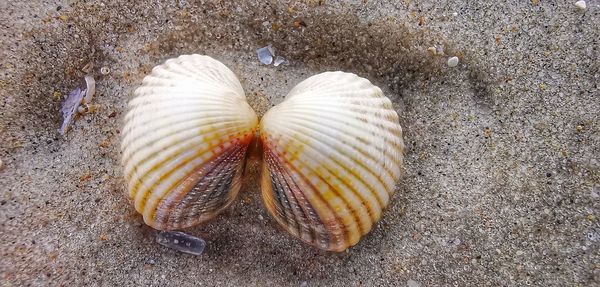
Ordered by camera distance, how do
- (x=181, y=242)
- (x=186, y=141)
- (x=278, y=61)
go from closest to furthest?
(x=186, y=141), (x=181, y=242), (x=278, y=61)

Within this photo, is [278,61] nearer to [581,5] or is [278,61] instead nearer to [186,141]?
[186,141]

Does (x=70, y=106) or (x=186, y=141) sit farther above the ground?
(x=186, y=141)

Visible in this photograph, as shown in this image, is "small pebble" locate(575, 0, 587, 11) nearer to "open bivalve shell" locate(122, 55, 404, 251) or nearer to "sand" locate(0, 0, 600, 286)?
"sand" locate(0, 0, 600, 286)

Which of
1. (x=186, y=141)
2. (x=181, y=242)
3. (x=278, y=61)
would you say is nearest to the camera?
(x=186, y=141)

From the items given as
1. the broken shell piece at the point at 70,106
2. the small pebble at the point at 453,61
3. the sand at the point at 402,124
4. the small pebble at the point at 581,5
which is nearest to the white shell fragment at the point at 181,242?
the sand at the point at 402,124

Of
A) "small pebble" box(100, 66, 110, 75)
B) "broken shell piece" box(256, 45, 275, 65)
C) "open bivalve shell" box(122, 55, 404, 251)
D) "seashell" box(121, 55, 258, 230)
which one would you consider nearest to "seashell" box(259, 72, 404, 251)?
"open bivalve shell" box(122, 55, 404, 251)

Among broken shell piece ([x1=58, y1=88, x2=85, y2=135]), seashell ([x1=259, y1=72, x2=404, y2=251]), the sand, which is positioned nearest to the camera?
seashell ([x1=259, y1=72, x2=404, y2=251])

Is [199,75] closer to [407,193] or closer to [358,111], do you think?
[358,111]

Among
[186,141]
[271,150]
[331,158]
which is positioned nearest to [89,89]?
[186,141]
